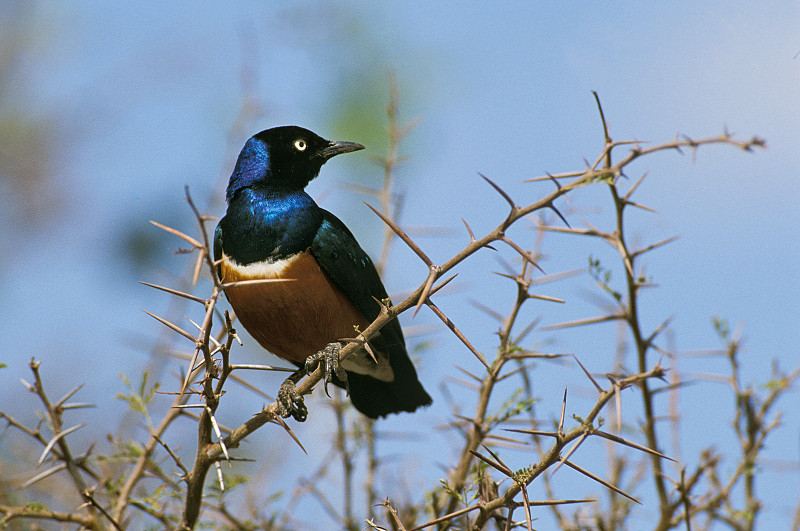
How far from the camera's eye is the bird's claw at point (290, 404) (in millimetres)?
3707

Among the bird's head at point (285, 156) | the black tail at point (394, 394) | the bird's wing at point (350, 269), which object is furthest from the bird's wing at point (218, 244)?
the black tail at point (394, 394)

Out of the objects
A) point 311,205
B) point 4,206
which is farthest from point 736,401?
point 4,206

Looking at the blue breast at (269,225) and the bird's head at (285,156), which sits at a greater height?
the bird's head at (285,156)

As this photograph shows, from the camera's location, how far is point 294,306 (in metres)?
3.90

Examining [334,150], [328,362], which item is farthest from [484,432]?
[334,150]

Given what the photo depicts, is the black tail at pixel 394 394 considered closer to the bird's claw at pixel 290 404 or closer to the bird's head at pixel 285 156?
the bird's claw at pixel 290 404

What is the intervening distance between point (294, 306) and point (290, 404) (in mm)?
486

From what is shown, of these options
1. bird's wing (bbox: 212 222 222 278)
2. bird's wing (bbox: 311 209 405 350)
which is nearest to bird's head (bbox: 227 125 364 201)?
bird's wing (bbox: 212 222 222 278)

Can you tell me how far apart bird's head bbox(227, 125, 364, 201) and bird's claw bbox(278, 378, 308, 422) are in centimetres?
140

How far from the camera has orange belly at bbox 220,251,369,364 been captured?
389cm

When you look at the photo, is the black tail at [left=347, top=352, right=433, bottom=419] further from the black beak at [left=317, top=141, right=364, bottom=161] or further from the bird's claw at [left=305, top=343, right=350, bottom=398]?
the black beak at [left=317, top=141, right=364, bottom=161]

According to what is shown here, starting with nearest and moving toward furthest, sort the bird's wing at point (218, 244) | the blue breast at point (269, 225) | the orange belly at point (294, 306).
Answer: the orange belly at point (294, 306), the blue breast at point (269, 225), the bird's wing at point (218, 244)

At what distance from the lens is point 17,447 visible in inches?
185

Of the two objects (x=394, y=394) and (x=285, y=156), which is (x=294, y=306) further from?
(x=285, y=156)
